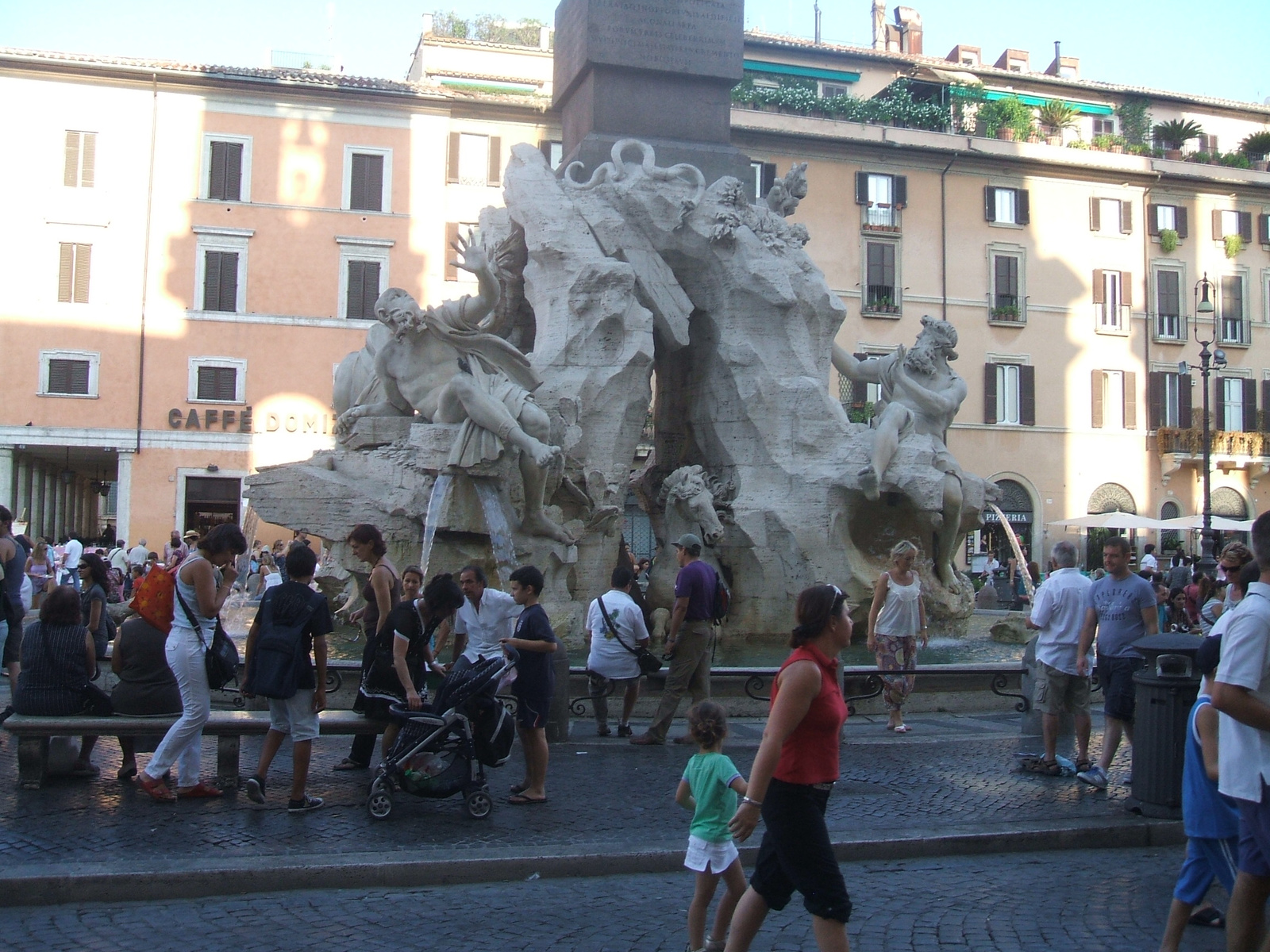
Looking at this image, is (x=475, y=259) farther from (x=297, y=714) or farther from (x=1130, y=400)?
(x=1130, y=400)

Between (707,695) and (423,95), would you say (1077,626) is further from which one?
(423,95)

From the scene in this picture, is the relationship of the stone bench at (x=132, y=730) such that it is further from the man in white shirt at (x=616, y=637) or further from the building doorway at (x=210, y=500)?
the building doorway at (x=210, y=500)

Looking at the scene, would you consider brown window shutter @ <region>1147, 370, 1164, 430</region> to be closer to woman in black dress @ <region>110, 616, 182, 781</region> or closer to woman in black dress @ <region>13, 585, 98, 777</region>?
woman in black dress @ <region>110, 616, 182, 781</region>

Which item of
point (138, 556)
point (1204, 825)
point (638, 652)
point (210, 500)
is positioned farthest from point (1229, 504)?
point (1204, 825)

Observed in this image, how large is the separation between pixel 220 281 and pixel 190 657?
25.5 meters

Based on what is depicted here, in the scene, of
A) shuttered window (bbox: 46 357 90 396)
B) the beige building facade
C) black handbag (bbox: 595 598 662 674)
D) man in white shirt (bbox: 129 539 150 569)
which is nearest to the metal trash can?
black handbag (bbox: 595 598 662 674)

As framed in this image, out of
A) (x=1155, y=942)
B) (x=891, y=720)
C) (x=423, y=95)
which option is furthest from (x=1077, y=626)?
(x=423, y=95)

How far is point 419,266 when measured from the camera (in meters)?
30.8

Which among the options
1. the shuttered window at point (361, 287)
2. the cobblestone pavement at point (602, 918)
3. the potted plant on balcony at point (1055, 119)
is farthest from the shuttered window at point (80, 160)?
the cobblestone pavement at point (602, 918)

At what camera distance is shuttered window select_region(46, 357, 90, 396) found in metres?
28.8

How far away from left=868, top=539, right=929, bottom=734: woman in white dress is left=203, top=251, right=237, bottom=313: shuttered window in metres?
24.3

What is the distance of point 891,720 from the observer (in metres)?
8.45

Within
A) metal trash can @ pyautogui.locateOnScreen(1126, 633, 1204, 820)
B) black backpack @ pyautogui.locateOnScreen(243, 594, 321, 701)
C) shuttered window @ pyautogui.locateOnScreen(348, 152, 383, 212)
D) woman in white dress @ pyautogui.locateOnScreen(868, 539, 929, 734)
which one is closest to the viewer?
black backpack @ pyautogui.locateOnScreen(243, 594, 321, 701)

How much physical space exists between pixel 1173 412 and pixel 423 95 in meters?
21.3
